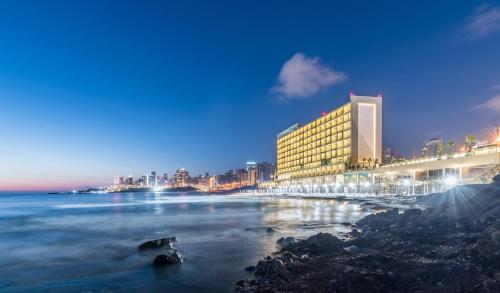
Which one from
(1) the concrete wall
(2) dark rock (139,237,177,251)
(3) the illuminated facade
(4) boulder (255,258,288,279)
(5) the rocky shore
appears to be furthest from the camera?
(3) the illuminated facade

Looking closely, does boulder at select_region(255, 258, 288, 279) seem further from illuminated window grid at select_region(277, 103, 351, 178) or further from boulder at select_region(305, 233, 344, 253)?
illuminated window grid at select_region(277, 103, 351, 178)

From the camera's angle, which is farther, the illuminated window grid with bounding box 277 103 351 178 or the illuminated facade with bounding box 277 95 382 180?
the illuminated window grid with bounding box 277 103 351 178

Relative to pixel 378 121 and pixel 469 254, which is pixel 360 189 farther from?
pixel 469 254

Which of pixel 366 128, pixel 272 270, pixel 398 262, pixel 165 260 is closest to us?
pixel 272 270

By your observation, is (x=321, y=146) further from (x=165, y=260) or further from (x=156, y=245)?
(x=165, y=260)

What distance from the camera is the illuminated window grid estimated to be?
131500 millimetres

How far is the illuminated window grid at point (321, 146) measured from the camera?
132 meters

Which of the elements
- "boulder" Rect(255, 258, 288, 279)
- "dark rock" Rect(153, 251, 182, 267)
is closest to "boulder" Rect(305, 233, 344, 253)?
"boulder" Rect(255, 258, 288, 279)

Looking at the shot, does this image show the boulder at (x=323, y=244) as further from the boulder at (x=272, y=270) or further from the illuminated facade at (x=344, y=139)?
the illuminated facade at (x=344, y=139)

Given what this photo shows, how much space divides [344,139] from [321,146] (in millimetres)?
21107

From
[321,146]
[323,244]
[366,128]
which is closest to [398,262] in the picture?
[323,244]

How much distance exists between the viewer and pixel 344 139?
431ft

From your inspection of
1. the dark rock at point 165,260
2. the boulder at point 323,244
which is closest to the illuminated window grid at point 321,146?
the boulder at point 323,244

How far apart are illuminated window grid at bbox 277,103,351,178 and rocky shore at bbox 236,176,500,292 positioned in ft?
369
